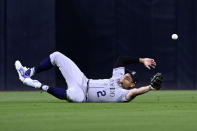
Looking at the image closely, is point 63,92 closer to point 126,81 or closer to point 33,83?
point 33,83

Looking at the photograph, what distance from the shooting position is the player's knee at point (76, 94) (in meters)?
10.2

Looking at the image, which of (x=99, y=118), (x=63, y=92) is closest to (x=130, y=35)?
(x=63, y=92)

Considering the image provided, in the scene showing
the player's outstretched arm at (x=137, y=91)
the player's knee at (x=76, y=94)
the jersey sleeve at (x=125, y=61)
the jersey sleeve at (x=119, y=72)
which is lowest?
the player's knee at (x=76, y=94)

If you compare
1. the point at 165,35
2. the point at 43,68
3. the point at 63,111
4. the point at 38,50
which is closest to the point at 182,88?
the point at 165,35

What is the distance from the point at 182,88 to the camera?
17.6 meters

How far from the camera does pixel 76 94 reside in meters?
10.3

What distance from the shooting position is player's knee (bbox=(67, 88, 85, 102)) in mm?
10246

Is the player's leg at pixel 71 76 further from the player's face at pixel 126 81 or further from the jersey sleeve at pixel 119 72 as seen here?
the player's face at pixel 126 81

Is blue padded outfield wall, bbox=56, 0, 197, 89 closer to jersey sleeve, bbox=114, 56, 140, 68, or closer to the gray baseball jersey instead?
jersey sleeve, bbox=114, 56, 140, 68

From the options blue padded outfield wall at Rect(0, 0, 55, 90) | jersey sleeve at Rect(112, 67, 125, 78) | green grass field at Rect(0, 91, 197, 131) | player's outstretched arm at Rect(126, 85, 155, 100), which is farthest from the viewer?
blue padded outfield wall at Rect(0, 0, 55, 90)

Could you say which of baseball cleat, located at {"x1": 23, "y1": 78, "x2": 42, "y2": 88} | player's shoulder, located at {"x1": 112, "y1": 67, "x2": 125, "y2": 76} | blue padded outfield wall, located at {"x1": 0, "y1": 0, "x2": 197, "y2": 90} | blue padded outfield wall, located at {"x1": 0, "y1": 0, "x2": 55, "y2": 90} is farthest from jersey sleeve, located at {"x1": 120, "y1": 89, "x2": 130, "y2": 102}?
blue padded outfield wall, located at {"x1": 0, "y1": 0, "x2": 197, "y2": 90}

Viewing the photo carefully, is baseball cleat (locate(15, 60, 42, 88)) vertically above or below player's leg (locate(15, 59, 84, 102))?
above

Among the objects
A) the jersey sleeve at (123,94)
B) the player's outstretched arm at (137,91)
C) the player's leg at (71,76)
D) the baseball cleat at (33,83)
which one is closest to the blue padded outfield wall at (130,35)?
the player's leg at (71,76)

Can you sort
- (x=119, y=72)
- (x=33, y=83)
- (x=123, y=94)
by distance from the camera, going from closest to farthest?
(x=123, y=94) < (x=119, y=72) < (x=33, y=83)
